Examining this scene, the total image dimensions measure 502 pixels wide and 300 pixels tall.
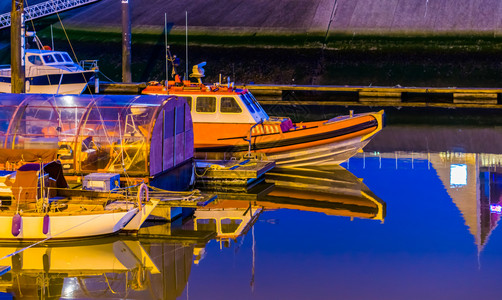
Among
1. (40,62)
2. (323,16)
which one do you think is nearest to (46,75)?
(40,62)

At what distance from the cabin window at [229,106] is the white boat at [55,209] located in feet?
26.9

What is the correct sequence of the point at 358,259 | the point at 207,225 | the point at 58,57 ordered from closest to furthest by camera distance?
1. the point at 358,259
2. the point at 207,225
3. the point at 58,57

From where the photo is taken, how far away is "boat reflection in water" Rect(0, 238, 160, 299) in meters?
13.7

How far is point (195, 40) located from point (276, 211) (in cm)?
3542

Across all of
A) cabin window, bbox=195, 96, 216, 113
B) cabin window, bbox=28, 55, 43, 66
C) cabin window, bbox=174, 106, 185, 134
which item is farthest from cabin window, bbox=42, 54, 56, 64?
cabin window, bbox=174, 106, 185, 134

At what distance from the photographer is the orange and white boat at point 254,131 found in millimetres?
24906

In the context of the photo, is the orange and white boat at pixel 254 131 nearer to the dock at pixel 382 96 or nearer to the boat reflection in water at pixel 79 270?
the boat reflection in water at pixel 79 270

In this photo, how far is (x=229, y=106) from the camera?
25000 millimetres

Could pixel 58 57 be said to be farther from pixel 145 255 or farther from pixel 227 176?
pixel 145 255

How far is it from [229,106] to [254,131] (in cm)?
95

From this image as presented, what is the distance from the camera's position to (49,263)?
15062mm

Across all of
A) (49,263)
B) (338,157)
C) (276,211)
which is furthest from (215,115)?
(49,263)

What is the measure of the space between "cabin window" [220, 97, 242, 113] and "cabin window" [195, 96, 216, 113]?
28 cm

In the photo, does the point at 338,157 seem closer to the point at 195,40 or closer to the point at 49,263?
the point at 49,263
